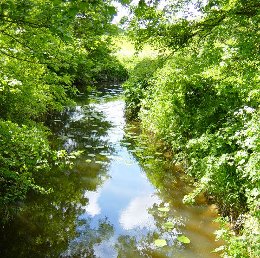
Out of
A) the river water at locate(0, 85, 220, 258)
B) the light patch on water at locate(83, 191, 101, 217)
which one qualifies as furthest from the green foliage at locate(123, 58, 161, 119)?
the light patch on water at locate(83, 191, 101, 217)

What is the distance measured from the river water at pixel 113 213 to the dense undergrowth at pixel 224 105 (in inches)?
32.7

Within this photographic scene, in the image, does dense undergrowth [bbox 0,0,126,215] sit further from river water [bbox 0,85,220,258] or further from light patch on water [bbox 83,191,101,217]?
light patch on water [bbox 83,191,101,217]

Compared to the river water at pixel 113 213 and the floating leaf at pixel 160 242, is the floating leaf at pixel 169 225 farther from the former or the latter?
the floating leaf at pixel 160 242

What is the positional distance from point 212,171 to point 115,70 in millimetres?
28881

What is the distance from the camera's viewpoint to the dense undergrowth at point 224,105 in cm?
493

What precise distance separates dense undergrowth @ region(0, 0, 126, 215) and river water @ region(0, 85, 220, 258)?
3.07 ft

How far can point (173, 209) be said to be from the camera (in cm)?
773

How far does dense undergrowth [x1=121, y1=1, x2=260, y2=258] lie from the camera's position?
16.2ft

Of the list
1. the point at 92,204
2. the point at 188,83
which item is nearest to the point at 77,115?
the point at 188,83

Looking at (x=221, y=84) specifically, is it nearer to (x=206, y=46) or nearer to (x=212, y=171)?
(x=206, y=46)

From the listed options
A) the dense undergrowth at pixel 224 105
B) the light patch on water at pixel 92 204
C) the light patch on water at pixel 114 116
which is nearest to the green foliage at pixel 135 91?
the light patch on water at pixel 114 116

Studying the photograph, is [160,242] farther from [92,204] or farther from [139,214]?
[92,204]

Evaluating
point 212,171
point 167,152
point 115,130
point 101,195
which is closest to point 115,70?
point 115,130

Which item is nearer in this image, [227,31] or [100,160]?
[227,31]
